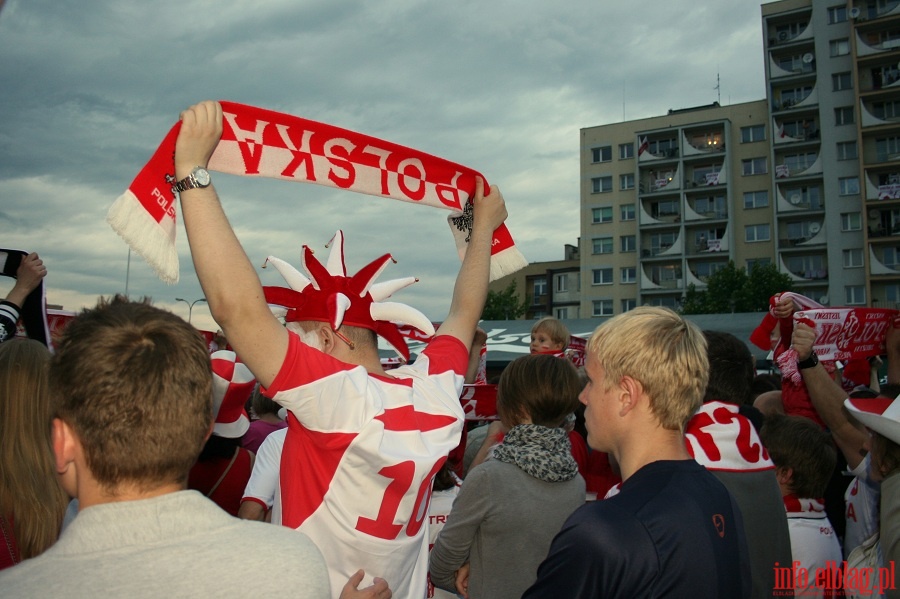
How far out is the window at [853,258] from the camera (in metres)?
→ 52.8

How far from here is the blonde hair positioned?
2219mm

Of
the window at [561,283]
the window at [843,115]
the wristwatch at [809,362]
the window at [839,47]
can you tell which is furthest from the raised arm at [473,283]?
the window at [561,283]

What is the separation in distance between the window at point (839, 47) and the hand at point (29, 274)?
61405 millimetres

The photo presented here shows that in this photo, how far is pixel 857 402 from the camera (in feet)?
12.1

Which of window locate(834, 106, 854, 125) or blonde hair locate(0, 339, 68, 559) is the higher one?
window locate(834, 106, 854, 125)

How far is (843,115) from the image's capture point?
5419 centimetres

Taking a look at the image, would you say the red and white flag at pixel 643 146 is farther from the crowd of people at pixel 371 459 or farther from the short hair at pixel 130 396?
the short hair at pixel 130 396

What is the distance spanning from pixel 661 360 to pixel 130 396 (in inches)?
59.0

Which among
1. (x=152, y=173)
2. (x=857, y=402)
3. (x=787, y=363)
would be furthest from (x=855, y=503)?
(x=152, y=173)

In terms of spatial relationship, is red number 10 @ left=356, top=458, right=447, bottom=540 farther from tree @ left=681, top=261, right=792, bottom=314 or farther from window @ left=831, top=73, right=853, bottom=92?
window @ left=831, top=73, right=853, bottom=92

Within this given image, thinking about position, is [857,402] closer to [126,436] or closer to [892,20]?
[126,436]

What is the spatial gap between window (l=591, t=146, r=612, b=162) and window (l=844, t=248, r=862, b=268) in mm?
20728

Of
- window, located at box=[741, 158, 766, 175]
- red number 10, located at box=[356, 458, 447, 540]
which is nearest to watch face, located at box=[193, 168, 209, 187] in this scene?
red number 10, located at box=[356, 458, 447, 540]

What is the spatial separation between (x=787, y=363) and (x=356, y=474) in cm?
447
